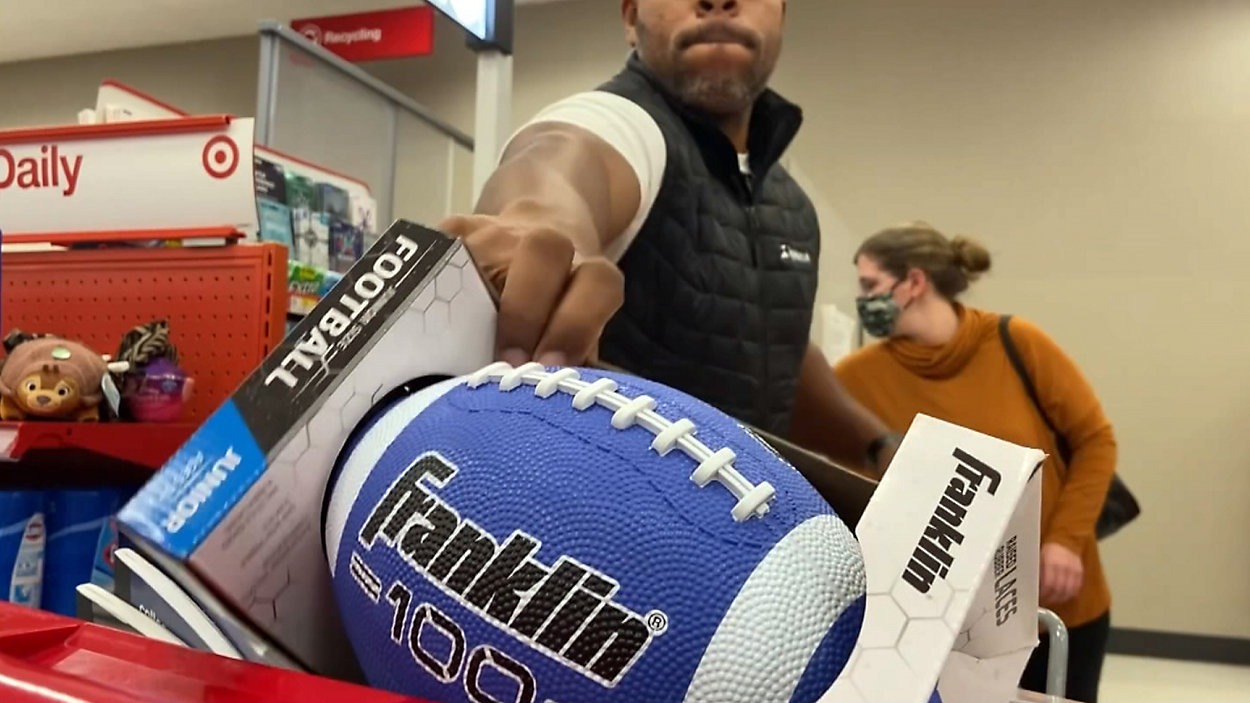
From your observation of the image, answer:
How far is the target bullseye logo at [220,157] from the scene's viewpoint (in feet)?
3.99

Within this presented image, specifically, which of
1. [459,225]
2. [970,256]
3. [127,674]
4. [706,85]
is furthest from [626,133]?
[970,256]

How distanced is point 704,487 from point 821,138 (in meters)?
5.06

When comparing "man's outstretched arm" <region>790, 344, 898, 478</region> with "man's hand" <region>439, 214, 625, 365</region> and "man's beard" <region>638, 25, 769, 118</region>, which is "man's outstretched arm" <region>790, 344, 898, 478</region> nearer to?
"man's beard" <region>638, 25, 769, 118</region>

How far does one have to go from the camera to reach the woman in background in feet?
7.43

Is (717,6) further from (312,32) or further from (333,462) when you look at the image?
(312,32)

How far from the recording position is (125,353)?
1175mm

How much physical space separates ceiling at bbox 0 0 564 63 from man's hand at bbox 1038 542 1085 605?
4551 millimetres

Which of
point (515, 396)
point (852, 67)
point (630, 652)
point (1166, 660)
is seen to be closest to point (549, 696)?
point (630, 652)

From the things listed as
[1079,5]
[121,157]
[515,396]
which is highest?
[1079,5]

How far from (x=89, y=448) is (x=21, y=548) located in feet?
0.37

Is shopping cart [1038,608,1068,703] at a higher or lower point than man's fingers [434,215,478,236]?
lower

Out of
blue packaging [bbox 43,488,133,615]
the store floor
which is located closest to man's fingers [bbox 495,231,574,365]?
blue packaging [bbox 43,488,133,615]

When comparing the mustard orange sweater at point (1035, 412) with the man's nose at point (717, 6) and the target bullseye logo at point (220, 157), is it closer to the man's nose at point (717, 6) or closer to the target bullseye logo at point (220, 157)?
the man's nose at point (717, 6)

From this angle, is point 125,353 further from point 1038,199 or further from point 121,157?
point 1038,199
